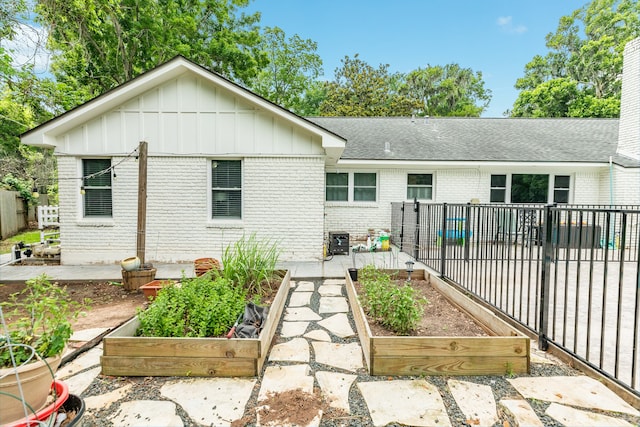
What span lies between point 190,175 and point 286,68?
20625 mm

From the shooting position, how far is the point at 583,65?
2677 centimetres

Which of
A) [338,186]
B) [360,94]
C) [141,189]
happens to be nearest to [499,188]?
[338,186]

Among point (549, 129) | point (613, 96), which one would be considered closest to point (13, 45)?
point (549, 129)

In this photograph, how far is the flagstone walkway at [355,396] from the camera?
6.95 feet

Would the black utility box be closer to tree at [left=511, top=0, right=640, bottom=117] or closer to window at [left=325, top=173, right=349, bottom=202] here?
window at [left=325, top=173, right=349, bottom=202]

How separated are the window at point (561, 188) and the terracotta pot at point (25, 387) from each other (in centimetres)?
1304

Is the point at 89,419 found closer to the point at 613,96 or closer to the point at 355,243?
the point at 355,243

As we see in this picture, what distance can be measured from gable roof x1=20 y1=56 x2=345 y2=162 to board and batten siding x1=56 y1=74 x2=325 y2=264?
0.18 meters

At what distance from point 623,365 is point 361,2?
20.8 meters

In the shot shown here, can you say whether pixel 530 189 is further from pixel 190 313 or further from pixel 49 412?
pixel 49 412

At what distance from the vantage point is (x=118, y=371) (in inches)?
105

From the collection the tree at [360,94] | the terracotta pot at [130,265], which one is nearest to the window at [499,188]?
the terracotta pot at [130,265]

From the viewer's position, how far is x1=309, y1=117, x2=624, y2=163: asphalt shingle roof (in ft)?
33.3

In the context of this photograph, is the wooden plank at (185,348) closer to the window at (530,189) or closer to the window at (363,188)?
the window at (363,188)
